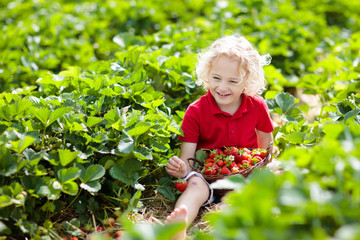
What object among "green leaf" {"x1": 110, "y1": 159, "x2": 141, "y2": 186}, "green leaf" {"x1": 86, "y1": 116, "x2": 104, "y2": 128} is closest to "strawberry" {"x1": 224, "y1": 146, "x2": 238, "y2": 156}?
"green leaf" {"x1": 110, "y1": 159, "x2": 141, "y2": 186}

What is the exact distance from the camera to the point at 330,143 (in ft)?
4.81

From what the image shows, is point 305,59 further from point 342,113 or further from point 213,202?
point 213,202

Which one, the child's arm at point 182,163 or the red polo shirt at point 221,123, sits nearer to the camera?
the child's arm at point 182,163

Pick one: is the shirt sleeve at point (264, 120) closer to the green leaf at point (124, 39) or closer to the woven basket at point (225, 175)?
the woven basket at point (225, 175)

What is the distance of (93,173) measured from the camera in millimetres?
2086

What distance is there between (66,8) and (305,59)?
3.21 meters

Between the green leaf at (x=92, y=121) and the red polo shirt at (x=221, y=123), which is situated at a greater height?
the green leaf at (x=92, y=121)

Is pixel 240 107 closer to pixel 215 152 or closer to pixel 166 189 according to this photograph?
pixel 215 152

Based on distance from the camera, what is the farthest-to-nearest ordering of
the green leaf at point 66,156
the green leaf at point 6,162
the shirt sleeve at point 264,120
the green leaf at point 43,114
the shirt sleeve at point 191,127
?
the shirt sleeve at point 264,120
the shirt sleeve at point 191,127
the green leaf at point 43,114
the green leaf at point 66,156
the green leaf at point 6,162

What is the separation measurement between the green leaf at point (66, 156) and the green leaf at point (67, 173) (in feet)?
0.22

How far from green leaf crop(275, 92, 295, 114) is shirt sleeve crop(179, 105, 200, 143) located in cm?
73

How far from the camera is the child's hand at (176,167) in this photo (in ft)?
7.94

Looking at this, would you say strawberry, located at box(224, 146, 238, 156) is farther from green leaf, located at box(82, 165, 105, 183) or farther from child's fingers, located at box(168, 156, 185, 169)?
green leaf, located at box(82, 165, 105, 183)

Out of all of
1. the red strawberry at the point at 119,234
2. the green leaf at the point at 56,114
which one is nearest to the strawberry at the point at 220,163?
the red strawberry at the point at 119,234
